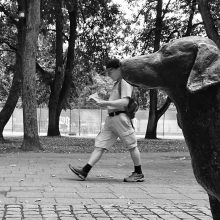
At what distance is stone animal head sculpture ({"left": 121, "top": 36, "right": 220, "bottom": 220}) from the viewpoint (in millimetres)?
2807

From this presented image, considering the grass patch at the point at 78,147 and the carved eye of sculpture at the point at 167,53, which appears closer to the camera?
the carved eye of sculpture at the point at 167,53

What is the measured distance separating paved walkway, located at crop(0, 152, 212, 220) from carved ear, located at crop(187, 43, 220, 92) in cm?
267

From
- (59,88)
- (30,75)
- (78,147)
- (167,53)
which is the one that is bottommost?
(78,147)

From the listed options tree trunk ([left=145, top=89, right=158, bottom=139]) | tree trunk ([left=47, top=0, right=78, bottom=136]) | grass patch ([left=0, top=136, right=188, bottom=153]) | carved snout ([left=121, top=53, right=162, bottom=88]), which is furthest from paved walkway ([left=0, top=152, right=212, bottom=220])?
tree trunk ([left=47, top=0, right=78, bottom=136])

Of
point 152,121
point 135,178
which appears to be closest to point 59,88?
point 152,121

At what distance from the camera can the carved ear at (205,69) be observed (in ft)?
8.78

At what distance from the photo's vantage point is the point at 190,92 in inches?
108

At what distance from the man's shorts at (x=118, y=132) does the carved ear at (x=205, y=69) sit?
4.77 m

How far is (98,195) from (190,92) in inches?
153

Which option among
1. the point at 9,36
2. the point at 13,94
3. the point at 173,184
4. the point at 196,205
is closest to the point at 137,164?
the point at 173,184

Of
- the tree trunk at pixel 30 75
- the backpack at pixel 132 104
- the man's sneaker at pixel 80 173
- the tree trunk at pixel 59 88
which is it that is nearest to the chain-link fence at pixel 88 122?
the tree trunk at pixel 59 88

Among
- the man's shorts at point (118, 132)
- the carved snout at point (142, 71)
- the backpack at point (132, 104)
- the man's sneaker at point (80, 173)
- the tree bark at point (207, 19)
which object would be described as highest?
the tree bark at point (207, 19)

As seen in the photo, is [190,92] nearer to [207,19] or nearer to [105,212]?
[105,212]

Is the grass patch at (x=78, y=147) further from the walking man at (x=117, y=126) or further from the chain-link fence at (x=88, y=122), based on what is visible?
the chain-link fence at (x=88, y=122)
